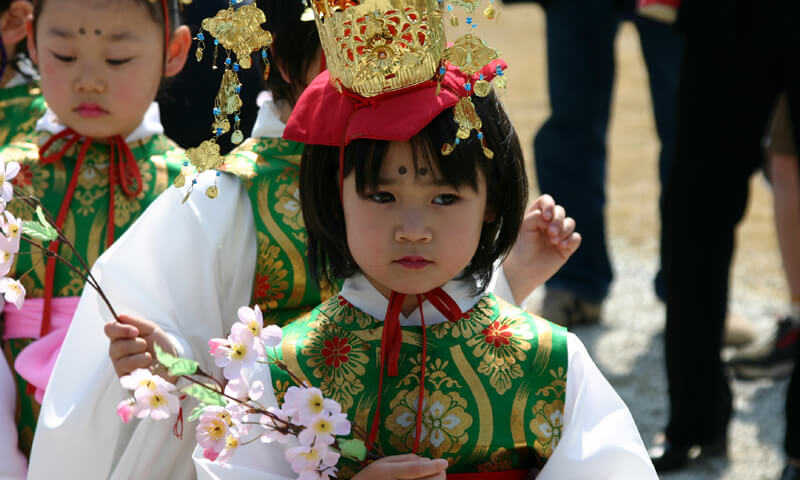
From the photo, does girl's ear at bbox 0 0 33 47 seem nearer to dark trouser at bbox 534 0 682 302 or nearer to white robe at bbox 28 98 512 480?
white robe at bbox 28 98 512 480

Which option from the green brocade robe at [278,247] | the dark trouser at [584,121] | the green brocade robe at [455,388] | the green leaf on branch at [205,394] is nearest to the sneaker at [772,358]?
the dark trouser at [584,121]

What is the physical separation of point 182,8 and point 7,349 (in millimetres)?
843

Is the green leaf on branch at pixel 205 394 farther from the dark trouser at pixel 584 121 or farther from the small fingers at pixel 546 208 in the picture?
the dark trouser at pixel 584 121

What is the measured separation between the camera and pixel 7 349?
2504mm

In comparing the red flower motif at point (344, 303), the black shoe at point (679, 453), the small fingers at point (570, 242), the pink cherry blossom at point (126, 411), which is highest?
the pink cherry blossom at point (126, 411)

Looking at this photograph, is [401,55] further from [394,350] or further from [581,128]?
[581,128]

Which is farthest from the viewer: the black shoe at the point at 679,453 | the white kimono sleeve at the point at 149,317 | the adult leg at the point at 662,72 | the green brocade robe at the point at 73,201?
the adult leg at the point at 662,72

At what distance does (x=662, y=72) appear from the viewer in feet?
15.3

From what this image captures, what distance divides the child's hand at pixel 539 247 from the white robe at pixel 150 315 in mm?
60

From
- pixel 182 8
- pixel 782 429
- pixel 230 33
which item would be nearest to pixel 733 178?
pixel 782 429

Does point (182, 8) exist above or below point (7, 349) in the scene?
above

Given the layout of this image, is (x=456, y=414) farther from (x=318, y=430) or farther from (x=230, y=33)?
(x=230, y=33)

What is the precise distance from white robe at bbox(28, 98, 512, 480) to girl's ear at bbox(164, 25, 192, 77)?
0.35 m

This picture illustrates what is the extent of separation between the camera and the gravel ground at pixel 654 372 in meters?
3.67
